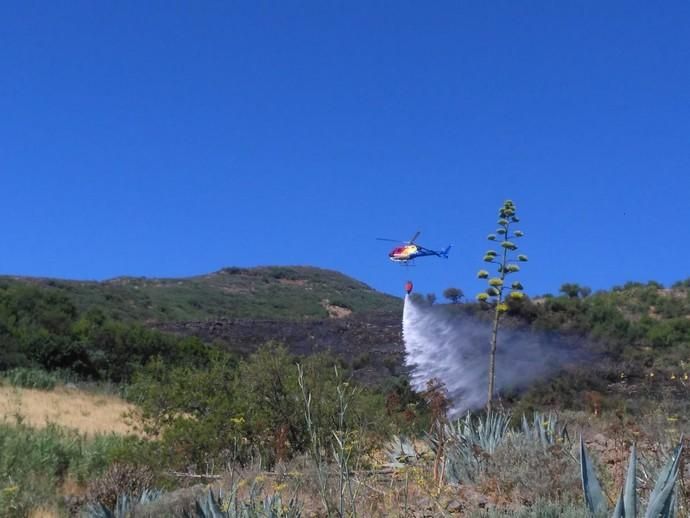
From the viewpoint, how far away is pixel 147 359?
29938mm

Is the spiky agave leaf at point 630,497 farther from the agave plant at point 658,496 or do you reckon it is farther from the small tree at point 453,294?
the small tree at point 453,294

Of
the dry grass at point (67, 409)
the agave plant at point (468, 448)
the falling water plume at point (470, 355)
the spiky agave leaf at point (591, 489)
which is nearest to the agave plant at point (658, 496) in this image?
the spiky agave leaf at point (591, 489)

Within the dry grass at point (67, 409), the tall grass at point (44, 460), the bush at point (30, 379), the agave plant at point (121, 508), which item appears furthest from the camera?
the bush at point (30, 379)

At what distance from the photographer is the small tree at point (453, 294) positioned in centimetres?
2755

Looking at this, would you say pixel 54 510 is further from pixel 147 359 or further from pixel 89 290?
pixel 89 290

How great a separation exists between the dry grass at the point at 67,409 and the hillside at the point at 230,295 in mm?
19665

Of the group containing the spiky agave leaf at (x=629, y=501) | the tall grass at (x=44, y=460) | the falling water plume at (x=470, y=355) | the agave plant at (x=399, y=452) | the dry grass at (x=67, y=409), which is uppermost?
the falling water plume at (x=470, y=355)

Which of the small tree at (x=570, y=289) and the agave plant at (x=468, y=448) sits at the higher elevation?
the small tree at (x=570, y=289)

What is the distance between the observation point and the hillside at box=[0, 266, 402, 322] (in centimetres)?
5022

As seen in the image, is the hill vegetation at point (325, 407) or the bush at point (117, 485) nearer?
the hill vegetation at point (325, 407)

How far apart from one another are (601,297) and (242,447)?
2541 cm

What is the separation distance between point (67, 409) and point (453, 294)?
1318 cm

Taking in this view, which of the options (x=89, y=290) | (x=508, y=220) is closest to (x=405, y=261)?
(x=508, y=220)

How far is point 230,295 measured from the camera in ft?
203
